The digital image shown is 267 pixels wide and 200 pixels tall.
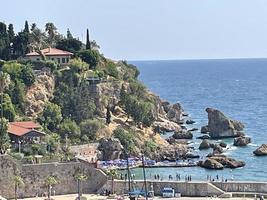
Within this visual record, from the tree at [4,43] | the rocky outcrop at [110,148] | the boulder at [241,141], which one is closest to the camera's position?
the rocky outcrop at [110,148]

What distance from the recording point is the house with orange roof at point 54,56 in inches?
4698

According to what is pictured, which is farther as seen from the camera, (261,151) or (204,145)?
(204,145)

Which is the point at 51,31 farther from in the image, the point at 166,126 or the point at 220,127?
the point at 220,127

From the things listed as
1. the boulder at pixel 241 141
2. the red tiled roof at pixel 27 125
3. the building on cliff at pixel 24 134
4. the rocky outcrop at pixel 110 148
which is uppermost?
the red tiled roof at pixel 27 125

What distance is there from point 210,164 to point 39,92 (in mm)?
27729

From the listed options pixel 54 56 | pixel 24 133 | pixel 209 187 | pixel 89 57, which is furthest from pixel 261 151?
pixel 209 187

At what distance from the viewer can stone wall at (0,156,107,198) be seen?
7219cm

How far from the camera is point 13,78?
109062 millimetres

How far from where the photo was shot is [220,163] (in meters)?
99.6

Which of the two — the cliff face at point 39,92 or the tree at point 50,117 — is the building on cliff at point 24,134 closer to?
the tree at point 50,117

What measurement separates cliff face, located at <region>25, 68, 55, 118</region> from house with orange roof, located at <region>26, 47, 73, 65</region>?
5.31m

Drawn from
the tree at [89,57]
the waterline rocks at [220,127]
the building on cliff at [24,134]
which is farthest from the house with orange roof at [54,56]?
the waterline rocks at [220,127]

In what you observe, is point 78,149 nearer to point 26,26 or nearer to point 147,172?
point 147,172

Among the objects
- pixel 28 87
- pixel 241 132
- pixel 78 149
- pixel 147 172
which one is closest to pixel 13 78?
pixel 28 87
